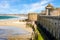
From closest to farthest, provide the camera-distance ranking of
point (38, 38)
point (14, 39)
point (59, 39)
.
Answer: point (59, 39), point (38, 38), point (14, 39)

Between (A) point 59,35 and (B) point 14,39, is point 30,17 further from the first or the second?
(A) point 59,35

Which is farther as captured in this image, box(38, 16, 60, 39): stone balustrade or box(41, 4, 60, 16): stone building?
box(41, 4, 60, 16): stone building

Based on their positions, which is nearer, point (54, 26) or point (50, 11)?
point (54, 26)

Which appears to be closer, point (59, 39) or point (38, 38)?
point (59, 39)

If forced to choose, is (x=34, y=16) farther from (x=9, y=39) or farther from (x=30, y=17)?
(x=9, y=39)

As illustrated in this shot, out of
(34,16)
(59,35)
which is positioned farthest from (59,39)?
(34,16)

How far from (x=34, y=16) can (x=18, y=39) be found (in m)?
31.3

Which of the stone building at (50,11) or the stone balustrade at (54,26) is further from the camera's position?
the stone building at (50,11)

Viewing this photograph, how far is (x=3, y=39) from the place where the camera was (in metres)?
21.8

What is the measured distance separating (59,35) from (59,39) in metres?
0.25

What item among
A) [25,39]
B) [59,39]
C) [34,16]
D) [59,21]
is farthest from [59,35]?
[34,16]

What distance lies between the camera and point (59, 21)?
11.0 metres

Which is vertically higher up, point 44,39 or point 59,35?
point 59,35

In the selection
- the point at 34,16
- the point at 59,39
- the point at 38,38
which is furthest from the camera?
the point at 34,16
